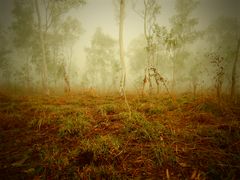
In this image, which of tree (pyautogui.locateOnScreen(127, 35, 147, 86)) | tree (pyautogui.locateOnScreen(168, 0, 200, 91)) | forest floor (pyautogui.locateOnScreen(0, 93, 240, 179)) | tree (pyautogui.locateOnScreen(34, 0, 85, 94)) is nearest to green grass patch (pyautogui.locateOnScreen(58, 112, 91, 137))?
forest floor (pyautogui.locateOnScreen(0, 93, 240, 179))

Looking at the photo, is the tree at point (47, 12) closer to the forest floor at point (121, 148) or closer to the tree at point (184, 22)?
the forest floor at point (121, 148)

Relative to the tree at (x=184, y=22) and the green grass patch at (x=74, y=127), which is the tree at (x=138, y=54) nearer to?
the tree at (x=184, y=22)

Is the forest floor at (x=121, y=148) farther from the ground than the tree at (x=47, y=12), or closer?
closer

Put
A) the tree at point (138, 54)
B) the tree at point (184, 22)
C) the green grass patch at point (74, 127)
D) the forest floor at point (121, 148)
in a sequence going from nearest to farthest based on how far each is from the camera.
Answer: the forest floor at point (121, 148) → the green grass patch at point (74, 127) → the tree at point (184, 22) → the tree at point (138, 54)

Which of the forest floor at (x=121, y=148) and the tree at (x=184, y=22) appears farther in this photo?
the tree at (x=184, y=22)

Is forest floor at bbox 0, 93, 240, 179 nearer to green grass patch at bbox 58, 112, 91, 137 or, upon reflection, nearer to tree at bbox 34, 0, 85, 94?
green grass patch at bbox 58, 112, 91, 137

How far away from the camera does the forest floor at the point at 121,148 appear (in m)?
2.49

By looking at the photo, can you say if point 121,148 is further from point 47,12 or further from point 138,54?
point 138,54

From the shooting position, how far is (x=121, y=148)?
3.14m

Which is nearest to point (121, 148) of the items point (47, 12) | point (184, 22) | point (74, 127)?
point (74, 127)

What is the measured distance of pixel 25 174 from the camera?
2547 mm

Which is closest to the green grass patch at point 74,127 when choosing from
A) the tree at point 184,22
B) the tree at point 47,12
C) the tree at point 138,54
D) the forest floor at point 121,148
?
the forest floor at point 121,148

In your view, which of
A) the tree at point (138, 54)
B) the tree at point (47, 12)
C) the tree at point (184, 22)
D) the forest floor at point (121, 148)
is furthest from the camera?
the tree at point (138, 54)

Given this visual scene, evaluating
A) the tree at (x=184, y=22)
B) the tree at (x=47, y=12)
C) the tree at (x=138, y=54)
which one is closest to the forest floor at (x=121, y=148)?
the tree at (x=47, y=12)
